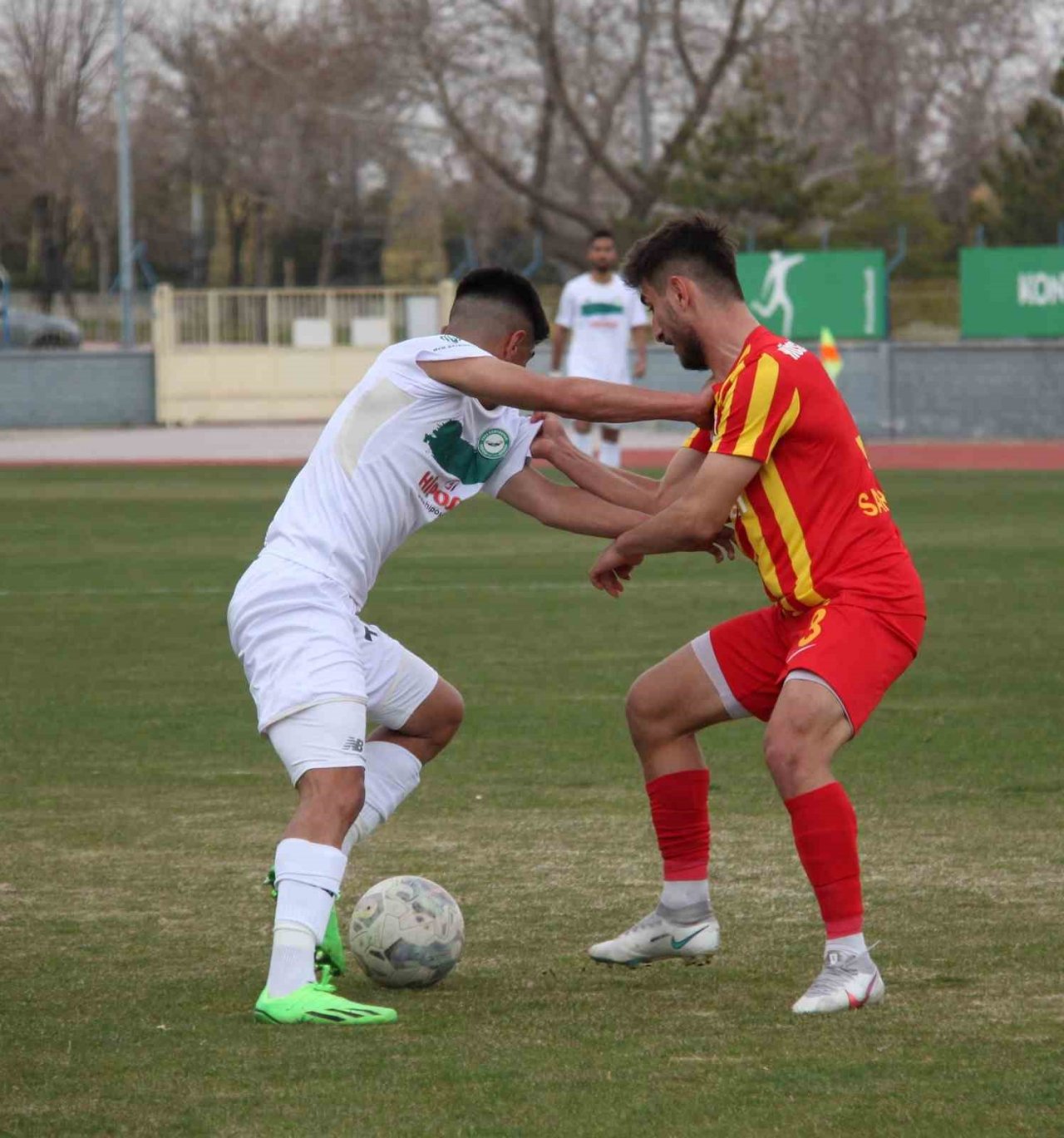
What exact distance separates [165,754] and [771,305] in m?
23.6

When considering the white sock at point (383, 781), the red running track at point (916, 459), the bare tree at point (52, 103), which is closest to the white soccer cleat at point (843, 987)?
the white sock at point (383, 781)

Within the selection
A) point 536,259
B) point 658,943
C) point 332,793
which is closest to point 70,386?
point 536,259

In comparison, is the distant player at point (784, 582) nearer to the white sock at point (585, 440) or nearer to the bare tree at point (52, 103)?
the white sock at point (585, 440)

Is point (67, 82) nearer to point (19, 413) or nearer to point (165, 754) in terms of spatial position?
point (19, 413)

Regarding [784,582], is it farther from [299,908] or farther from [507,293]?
[299,908]

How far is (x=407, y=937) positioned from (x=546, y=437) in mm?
1459

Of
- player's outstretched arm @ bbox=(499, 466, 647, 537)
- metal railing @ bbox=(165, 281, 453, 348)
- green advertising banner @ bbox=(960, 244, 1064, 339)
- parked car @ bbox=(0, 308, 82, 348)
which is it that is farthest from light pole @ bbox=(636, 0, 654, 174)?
player's outstretched arm @ bbox=(499, 466, 647, 537)

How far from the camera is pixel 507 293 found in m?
5.48

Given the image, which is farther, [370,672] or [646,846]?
[646,846]

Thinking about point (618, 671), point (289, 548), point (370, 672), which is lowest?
point (618, 671)

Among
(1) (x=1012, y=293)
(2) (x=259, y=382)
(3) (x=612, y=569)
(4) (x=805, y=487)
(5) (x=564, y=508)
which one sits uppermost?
(1) (x=1012, y=293)

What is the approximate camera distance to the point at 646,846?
277 inches

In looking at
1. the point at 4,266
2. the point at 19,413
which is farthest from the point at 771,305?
the point at 4,266

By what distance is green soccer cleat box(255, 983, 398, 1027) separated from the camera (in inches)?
192
